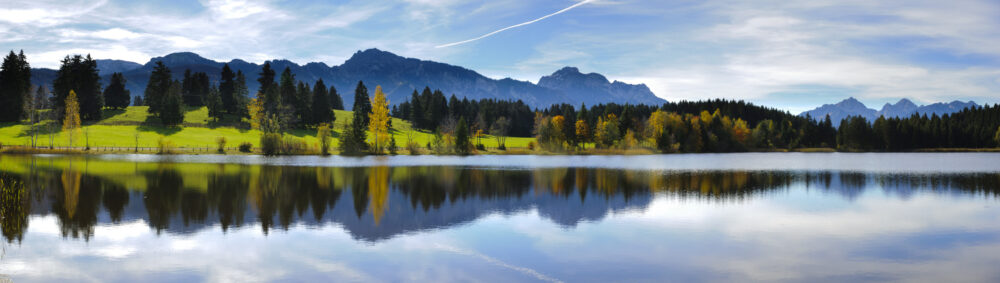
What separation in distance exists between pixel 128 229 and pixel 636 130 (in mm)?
127187

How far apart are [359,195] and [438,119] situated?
407ft

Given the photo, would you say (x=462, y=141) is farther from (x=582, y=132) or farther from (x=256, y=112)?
(x=256, y=112)

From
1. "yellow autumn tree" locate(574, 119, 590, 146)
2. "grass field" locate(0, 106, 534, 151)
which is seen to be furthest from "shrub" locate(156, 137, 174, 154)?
"yellow autumn tree" locate(574, 119, 590, 146)

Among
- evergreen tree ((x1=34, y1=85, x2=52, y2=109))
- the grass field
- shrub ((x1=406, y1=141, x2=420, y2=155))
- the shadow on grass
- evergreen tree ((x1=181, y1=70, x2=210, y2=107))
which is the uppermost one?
evergreen tree ((x1=181, y1=70, x2=210, y2=107))

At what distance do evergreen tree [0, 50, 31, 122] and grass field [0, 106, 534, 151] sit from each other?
11.4ft

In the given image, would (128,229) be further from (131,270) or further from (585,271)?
(585,271)

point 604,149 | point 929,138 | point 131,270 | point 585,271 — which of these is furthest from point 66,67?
point 929,138

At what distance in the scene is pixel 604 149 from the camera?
12475 cm

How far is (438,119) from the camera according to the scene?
15750 centimetres

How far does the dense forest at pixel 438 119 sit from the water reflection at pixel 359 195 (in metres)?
50.5

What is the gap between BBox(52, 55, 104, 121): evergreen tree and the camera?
114625mm

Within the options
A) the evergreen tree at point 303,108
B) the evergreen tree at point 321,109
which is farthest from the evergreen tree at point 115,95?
the evergreen tree at point 321,109

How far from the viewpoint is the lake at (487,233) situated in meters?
15.9

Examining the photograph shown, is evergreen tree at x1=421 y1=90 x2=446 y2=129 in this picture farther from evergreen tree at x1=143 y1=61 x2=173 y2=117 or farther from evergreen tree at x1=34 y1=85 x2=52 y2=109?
evergreen tree at x1=34 y1=85 x2=52 y2=109
